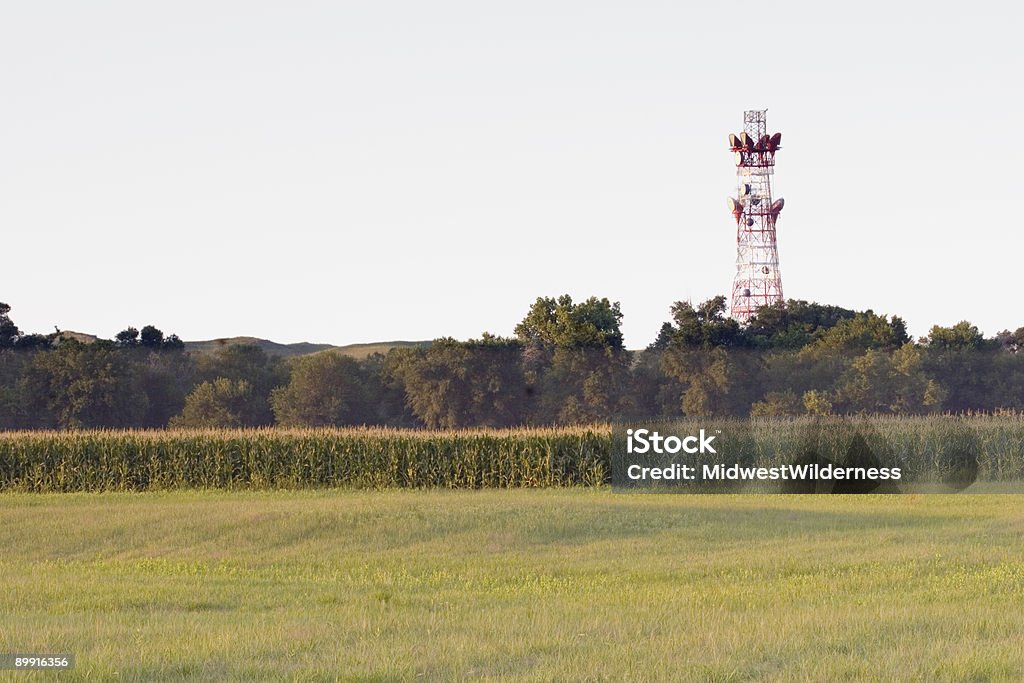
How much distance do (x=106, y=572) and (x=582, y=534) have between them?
28.5 feet

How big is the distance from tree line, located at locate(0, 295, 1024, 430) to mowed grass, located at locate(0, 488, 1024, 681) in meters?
34.1

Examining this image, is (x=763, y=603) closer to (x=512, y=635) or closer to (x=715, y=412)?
(x=512, y=635)

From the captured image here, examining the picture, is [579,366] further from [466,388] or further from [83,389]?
[83,389]

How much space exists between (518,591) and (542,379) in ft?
170

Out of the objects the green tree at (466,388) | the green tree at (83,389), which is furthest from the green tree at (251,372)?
the green tree at (466,388)

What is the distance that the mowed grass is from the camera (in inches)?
405

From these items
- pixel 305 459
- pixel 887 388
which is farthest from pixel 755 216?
pixel 305 459

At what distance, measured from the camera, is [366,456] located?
43188 millimetres

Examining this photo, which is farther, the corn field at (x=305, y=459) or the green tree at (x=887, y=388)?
the green tree at (x=887, y=388)

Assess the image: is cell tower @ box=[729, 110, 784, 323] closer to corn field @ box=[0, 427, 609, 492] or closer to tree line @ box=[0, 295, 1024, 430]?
tree line @ box=[0, 295, 1024, 430]

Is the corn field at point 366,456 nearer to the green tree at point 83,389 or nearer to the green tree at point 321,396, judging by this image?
the green tree at point 83,389

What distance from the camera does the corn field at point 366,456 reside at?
42.7m

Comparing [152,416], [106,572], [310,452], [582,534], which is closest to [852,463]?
[310,452]

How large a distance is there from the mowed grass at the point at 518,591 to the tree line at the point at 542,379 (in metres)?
34.1
